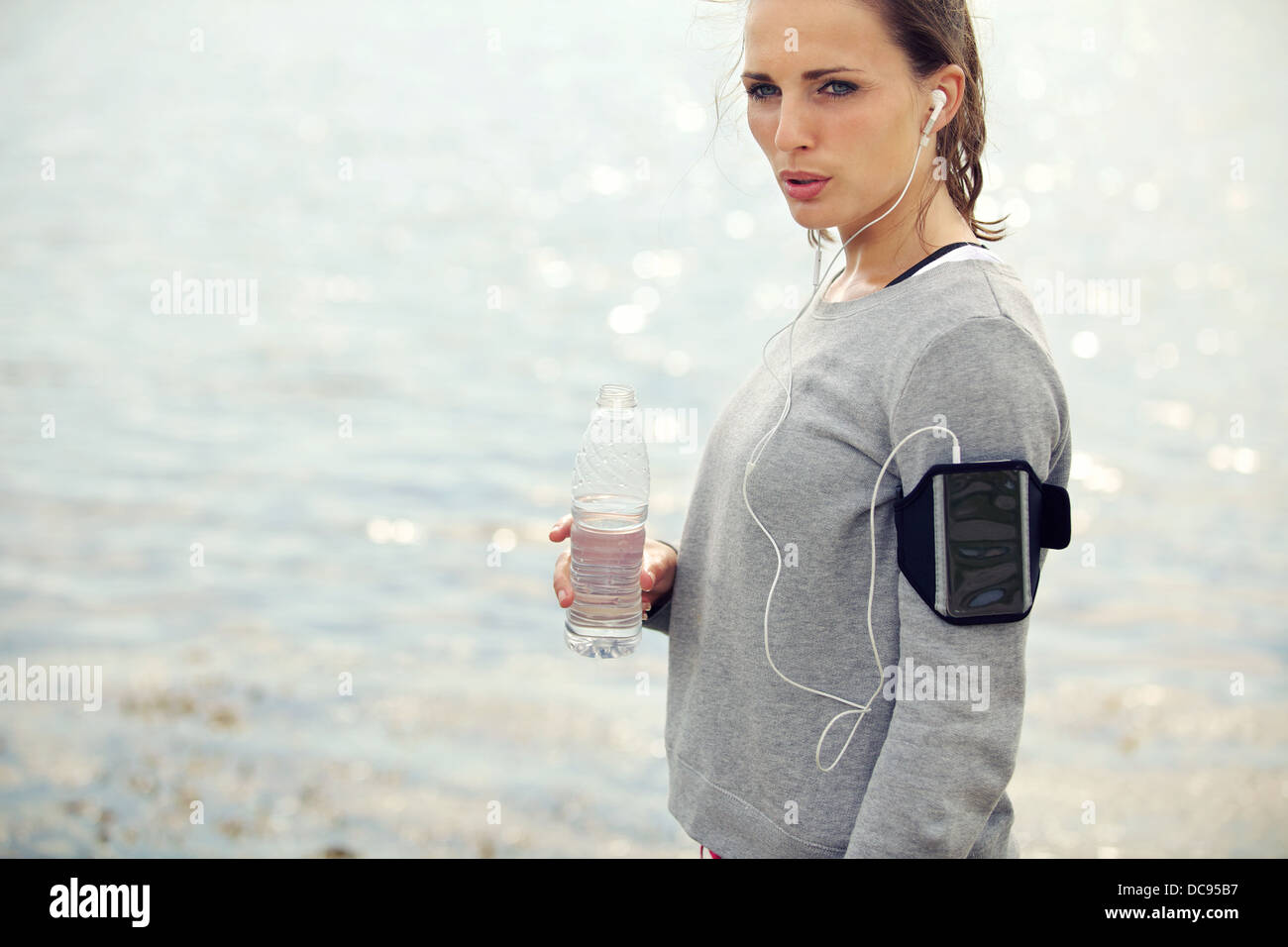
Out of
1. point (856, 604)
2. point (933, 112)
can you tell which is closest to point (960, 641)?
Answer: point (856, 604)

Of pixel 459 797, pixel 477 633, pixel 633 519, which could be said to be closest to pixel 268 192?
pixel 477 633

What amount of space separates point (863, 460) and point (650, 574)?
507mm

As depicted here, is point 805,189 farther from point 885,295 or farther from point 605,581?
point 605,581

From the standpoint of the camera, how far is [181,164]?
43.7 ft

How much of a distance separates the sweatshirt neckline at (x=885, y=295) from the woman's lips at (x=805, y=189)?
15cm

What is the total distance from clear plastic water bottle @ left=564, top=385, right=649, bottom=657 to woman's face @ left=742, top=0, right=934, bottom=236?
0.48m

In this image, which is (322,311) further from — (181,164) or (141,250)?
(181,164)

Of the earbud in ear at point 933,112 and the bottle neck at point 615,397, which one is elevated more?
the earbud in ear at point 933,112

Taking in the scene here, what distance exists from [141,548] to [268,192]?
7.66 m

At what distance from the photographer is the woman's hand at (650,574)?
1.84 meters

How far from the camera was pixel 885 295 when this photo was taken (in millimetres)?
1491

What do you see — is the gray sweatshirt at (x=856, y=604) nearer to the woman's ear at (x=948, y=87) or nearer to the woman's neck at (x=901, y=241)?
the woman's neck at (x=901, y=241)

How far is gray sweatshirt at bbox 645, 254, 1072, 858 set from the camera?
1348 mm

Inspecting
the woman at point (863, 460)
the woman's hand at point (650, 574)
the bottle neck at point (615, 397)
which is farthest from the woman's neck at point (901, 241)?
the woman's hand at point (650, 574)
